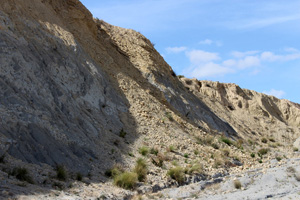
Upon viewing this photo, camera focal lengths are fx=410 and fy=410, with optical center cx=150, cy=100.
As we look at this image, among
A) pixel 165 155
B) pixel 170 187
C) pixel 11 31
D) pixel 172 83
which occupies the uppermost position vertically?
pixel 172 83

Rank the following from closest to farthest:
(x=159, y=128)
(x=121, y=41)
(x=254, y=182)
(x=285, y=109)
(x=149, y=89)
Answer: (x=254, y=182) → (x=159, y=128) → (x=149, y=89) → (x=121, y=41) → (x=285, y=109)

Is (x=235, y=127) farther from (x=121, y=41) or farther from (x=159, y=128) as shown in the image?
(x=159, y=128)

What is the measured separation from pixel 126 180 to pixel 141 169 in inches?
59.4

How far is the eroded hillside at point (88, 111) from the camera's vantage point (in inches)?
508

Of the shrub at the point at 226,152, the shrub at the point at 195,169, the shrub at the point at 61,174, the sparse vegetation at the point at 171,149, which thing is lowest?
the shrub at the point at 61,174

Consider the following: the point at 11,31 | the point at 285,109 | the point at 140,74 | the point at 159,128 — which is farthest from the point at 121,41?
the point at 285,109

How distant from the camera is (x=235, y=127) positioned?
35.1 meters

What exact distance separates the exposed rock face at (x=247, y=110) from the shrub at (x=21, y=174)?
2433cm

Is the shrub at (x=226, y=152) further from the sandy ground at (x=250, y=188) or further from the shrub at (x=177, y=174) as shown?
the shrub at (x=177, y=174)

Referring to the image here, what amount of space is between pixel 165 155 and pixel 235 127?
18.6 meters

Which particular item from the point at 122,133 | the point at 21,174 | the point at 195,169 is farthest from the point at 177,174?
the point at 21,174

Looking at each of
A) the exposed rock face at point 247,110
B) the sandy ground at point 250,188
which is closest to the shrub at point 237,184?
the sandy ground at point 250,188

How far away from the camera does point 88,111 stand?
60.5 ft

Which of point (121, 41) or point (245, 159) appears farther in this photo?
point (121, 41)
